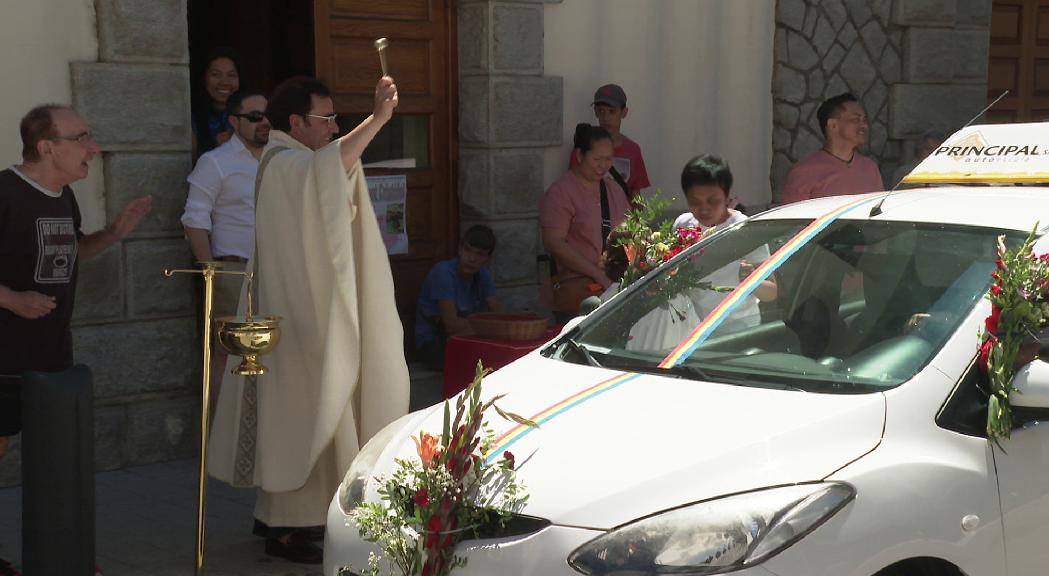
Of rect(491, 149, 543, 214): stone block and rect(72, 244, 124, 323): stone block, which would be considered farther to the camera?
rect(491, 149, 543, 214): stone block

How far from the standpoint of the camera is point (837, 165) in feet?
24.3

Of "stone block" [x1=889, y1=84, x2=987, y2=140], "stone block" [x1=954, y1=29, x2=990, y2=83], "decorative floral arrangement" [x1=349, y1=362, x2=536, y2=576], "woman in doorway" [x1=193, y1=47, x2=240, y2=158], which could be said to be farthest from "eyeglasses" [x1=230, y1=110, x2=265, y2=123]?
"stone block" [x1=954, y1=29, x2=990, y2=83]

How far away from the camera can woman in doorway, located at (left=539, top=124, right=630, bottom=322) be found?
26.1 feet

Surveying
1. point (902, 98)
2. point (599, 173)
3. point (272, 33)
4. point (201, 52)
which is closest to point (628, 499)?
point (599, 173)

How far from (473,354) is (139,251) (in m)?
1.92

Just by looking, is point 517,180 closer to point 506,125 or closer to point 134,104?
point 506,125

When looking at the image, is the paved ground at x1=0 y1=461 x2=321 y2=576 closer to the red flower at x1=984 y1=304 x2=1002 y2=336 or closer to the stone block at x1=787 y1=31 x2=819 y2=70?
the red flower at x1=984 y1=304 x2=1002 y2=336

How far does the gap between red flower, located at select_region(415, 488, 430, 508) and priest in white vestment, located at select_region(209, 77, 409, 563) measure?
70.8 inches

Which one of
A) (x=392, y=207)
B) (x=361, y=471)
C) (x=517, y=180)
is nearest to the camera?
(x=361, y=471)

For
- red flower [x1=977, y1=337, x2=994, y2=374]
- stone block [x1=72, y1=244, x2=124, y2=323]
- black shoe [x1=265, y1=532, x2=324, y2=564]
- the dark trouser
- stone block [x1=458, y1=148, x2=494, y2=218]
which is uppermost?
stone block [x1=458, y1=148, x2=494, y2=218]

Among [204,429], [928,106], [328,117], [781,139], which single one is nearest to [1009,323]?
[204,429]

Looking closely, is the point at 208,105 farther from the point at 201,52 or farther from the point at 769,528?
the point at 769,528

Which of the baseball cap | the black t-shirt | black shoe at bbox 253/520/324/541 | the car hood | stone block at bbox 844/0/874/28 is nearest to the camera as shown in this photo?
the car hood

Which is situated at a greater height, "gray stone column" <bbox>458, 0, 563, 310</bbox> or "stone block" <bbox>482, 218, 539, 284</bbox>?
"gray stone column" <bbox>458, 0, 563, 310</bbox>
